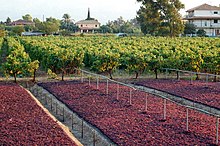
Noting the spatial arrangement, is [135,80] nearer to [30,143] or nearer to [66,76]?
[66,76]

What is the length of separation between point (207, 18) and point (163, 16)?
53.2 feet

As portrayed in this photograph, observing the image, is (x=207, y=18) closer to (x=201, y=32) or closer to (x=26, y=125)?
(x=201, y=32)

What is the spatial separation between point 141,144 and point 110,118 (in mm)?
3333

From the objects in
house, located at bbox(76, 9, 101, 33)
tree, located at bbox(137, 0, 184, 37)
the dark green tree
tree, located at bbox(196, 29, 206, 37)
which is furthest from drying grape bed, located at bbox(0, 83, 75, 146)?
house, located at bbox(76, 9, 101, 33)

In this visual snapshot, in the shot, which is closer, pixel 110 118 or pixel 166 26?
pixel 110 118

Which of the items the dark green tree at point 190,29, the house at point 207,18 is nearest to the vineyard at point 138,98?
the dark green tree at point 190,29

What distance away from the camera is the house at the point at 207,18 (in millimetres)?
92312

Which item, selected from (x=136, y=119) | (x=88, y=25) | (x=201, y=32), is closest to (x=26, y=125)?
(x=136, y=119)

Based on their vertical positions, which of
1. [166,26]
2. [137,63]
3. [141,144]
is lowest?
[141,144]

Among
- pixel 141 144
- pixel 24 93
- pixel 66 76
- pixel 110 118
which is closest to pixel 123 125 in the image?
pixel 110 118

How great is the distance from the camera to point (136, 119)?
1425 cm

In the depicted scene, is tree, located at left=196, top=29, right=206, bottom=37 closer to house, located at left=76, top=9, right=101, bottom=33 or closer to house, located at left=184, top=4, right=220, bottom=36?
house, located at left=184, top=4, right=220, bottom=36

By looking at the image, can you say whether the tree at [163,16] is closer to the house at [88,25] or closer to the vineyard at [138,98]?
the vineyard at [138,98]

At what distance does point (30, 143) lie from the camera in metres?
11.3
